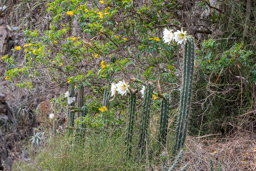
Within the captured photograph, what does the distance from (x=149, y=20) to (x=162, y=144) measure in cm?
191

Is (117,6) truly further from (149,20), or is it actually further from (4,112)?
(4,112)

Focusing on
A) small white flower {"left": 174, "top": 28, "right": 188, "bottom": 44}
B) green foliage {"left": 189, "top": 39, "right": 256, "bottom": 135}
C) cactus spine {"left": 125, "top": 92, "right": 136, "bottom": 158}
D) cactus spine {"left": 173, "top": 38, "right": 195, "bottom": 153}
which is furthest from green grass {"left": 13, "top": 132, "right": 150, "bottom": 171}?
green foliage {"left": 189, "top": 39, "right": 256, "bottom": 135}

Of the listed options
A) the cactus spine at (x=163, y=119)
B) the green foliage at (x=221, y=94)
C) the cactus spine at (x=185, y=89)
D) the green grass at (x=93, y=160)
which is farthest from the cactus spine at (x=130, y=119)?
the green foliage at (x=221, y=94)

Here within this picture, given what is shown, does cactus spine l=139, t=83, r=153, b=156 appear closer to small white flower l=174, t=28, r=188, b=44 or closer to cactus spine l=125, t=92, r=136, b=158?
cactus spine l=125, t=92, r=136, b=158

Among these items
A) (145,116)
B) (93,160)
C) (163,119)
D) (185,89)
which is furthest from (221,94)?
(93,160)

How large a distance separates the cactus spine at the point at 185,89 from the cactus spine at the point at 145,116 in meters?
0.32

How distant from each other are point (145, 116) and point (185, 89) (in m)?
0.45

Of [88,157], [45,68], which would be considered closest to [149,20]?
[45,68]

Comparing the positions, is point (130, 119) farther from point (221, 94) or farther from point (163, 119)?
point (221, 94)

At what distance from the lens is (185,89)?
2508mm

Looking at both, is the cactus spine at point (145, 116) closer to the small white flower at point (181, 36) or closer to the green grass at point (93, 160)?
the green grass at point (93, 160)

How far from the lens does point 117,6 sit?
11.5 feet

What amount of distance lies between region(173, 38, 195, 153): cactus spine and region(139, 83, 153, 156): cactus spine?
0.32 metres

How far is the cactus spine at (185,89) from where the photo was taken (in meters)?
2.49
